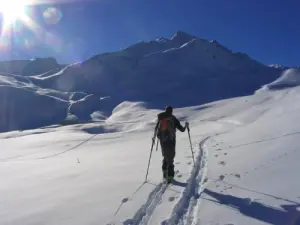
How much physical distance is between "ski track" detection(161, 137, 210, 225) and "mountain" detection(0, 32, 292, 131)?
121 m

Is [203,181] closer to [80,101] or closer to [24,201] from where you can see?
[24,201]

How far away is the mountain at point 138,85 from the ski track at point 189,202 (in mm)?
120536

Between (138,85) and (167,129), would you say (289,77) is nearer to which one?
(138,85)

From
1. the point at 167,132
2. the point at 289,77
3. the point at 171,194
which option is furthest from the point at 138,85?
the point at 171,194

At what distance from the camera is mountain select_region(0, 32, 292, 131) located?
460 ft

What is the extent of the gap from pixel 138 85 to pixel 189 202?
16576 cm

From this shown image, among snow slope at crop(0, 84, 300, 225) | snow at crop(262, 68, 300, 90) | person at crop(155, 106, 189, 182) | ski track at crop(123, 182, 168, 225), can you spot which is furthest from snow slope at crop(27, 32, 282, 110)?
ski track at crop(123, 182, 168, 225)

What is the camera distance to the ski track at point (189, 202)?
249 inches

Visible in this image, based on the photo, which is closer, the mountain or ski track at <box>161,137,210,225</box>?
ski track at <box>161,137,210,225</box>

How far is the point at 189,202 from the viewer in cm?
747

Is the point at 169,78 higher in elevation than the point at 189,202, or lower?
higher

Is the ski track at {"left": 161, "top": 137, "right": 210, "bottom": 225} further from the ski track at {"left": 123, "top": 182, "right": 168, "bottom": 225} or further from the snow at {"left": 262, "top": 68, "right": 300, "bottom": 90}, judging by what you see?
the snow at {"left": 262, "top": 68, "right": 300, "bottom": 90}

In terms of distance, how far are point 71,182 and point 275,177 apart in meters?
5.75

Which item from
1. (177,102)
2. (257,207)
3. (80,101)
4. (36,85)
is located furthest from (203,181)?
(36,85)
